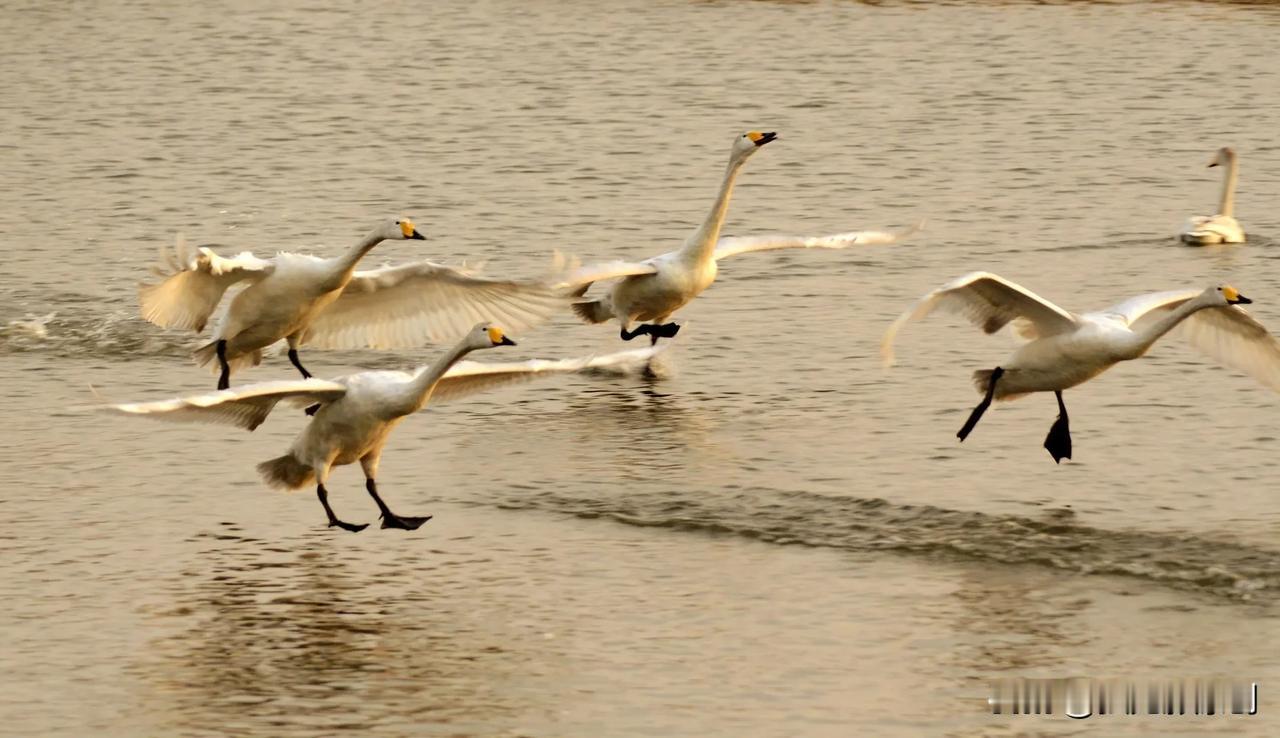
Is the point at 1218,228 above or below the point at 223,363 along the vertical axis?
below

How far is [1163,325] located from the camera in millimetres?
11992

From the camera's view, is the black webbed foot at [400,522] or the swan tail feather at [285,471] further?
the swan tail feather at [285,471]

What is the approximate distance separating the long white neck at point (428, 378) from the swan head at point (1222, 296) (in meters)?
3.52

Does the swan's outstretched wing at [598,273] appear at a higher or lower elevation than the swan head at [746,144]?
lower

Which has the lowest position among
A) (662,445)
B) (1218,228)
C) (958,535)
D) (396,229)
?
(1218,228)

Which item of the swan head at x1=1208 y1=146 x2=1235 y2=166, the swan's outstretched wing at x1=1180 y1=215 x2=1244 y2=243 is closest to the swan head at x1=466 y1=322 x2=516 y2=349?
the swan's outstretched wing at x1=1180 y1=215 x2=1244 y2=243

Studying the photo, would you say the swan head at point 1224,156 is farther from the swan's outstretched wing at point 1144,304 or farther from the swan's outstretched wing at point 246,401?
the swan's outstretched wing at point 246,401

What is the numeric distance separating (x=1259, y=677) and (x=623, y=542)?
9.88 feet

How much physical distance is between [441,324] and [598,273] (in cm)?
102

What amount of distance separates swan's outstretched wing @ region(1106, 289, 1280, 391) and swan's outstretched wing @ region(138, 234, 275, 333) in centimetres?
426

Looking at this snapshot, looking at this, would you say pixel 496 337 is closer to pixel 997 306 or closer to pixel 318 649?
pixel 318 649

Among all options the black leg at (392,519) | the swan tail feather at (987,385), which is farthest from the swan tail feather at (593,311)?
the black leg at (392,519)

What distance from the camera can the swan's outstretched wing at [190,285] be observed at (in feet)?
41.4

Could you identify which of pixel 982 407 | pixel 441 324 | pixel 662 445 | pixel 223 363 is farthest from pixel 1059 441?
pixel 223 363
